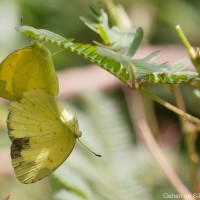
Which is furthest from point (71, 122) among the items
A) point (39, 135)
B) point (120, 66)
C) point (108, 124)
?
point (108, 124)

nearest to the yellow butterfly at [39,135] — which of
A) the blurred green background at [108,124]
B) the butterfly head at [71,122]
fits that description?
the butterfly head at [71,122]

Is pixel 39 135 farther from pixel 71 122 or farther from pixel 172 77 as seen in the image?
pixel 172 77

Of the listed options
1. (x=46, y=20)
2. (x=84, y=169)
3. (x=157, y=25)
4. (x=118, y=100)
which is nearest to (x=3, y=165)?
(x=84, y=169)

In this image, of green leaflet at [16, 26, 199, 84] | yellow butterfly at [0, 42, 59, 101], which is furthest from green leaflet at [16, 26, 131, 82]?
yellow butterfly at [0, 42, 59, 101]

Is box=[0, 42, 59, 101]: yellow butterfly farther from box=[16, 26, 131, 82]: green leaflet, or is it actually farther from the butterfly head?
box=[16, 26, 131, 82]: green leaflet

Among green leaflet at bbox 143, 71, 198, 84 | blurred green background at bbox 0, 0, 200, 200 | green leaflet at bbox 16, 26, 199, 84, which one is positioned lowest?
blurred green background at bbox 0, 0, 200, 200

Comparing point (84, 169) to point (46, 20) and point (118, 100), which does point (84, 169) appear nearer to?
point (118, 100)
